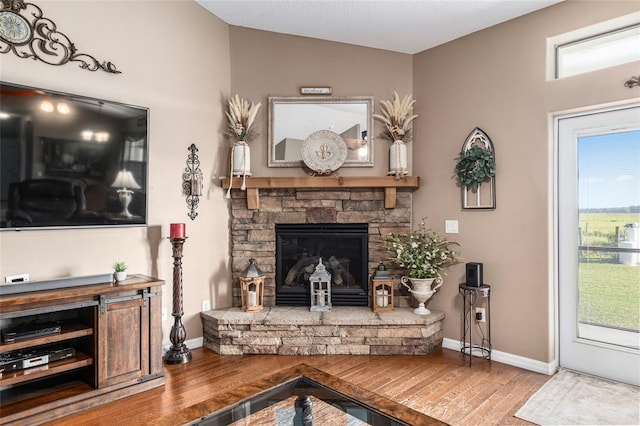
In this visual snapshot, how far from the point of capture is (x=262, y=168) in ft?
12.4

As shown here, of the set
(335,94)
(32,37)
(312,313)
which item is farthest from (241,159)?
(32,37)

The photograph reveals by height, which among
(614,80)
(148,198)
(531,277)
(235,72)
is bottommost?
(531,277)

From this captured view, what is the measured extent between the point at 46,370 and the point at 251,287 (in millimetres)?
1624

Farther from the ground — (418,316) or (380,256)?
(380,256)

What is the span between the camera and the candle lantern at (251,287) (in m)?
3.48

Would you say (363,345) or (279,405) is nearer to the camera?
(279,405)

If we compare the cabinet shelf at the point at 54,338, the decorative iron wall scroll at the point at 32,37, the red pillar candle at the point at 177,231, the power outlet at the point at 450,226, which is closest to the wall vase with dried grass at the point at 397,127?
the power outlet at the point at 450,226

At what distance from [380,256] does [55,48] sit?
3.09 meters

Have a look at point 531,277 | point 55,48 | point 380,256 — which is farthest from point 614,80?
point 55,48

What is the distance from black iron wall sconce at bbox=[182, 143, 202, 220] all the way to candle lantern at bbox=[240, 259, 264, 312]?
0.70 m

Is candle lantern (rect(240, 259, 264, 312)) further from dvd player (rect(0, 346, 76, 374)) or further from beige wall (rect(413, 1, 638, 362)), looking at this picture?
beige wall (rect(413, 1, 638, 362))

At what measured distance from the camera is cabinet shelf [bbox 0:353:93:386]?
2.18 m

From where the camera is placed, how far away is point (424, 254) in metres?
3.38

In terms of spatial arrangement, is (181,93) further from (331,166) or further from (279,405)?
(279,405)
